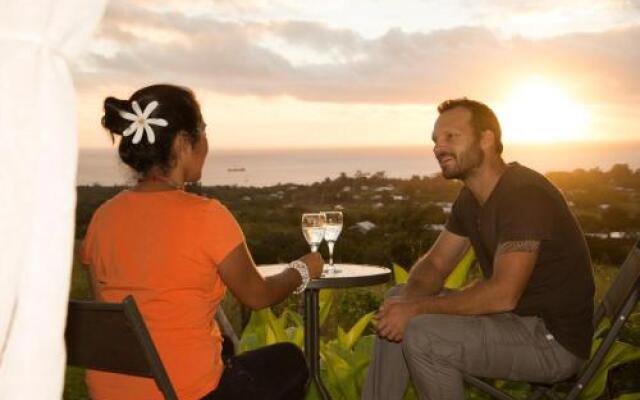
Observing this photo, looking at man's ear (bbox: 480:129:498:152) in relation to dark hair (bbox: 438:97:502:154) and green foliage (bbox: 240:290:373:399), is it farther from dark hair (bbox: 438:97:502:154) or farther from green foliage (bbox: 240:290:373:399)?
green foliage (bbox: 240:290:373:399)

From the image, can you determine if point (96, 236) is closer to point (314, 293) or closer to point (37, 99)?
point (37, 99)

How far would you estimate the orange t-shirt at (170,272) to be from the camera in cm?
217

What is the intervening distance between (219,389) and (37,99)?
104 cm

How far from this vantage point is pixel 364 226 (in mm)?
7418

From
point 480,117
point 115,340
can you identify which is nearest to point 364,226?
point 480,117

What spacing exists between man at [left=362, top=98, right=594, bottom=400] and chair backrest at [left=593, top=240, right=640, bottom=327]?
106 millimetres

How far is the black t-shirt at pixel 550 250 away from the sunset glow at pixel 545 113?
5.31ft

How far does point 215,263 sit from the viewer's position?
2203 millimetres

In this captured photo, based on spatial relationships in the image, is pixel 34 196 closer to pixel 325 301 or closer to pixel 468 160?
pixel 468 160

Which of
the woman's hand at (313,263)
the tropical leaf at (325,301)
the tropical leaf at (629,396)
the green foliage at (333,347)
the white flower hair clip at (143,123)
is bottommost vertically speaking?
the tropical leaf at (629,396)

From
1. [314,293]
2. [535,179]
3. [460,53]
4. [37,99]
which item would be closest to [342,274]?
[314,293]

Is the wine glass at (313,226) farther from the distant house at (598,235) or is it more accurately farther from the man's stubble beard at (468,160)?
the distant house at (598,235)

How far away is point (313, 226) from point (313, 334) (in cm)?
65

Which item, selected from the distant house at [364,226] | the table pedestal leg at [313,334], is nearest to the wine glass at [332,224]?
the table pedestal leg at [313,334]
